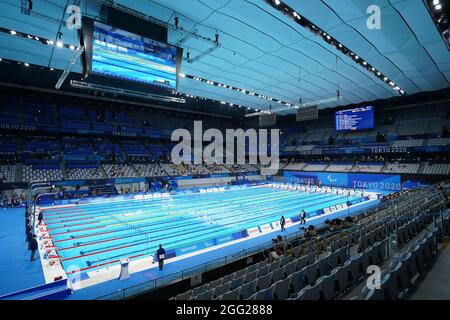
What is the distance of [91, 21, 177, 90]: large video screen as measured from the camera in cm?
839

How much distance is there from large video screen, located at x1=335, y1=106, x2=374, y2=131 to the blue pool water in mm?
9684

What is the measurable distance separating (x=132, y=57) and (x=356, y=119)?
1030 inches

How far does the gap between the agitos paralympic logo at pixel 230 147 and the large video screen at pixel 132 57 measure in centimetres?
2605

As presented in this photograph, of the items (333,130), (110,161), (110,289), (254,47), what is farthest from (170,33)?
(333,130)

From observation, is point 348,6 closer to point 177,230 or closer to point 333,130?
point 177,230

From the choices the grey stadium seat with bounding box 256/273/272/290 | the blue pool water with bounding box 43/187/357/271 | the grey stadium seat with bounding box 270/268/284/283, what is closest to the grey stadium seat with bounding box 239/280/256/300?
the grey stadium seat with bounding box 256/273/272/290

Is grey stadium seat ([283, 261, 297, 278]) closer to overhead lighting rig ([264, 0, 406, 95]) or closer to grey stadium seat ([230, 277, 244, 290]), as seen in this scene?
grey stadium seat ([230, 277, 244, 290])

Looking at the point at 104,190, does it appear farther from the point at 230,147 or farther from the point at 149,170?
the point at 230,147

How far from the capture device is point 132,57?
29.6ft

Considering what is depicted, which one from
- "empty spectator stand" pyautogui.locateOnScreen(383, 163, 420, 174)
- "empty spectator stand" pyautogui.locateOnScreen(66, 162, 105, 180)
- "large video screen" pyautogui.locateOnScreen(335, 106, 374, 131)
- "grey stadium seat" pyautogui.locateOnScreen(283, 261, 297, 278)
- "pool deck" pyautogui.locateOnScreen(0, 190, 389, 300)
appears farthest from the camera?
"large video screen" pyautogui.locateOnScreen(335, 106, 374, 131)

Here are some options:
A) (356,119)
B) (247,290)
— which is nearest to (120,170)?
(247,290)

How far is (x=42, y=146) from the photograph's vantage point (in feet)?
86.5

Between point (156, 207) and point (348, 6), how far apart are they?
17.6m
